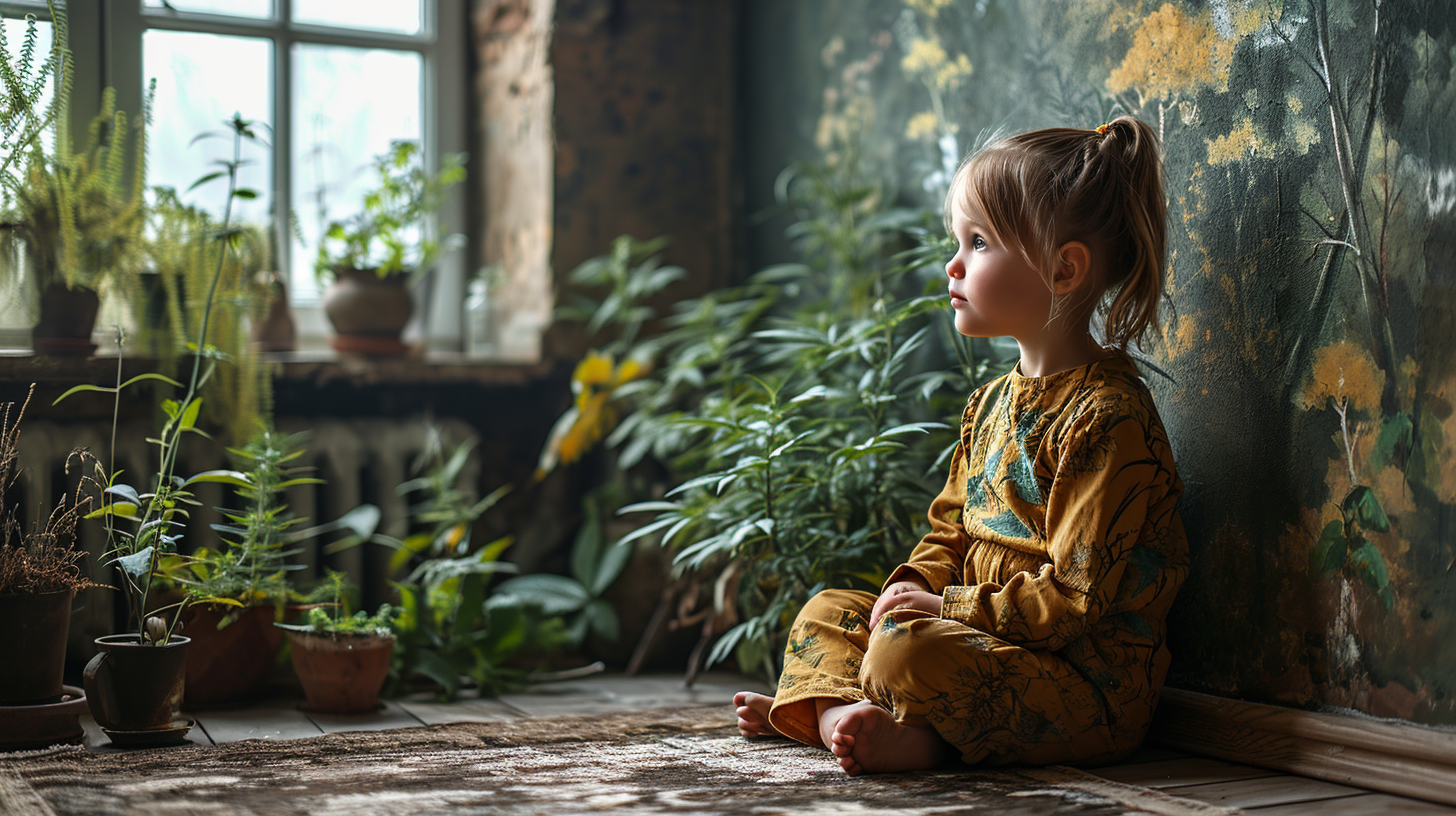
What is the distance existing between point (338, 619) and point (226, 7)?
163 cm

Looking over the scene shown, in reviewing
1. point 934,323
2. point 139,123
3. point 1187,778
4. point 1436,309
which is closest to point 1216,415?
point 1436,309

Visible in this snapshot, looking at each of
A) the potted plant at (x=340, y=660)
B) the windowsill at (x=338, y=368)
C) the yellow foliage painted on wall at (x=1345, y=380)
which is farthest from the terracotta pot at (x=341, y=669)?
the yellow foliage painted on wall at (x=1345, y=380)

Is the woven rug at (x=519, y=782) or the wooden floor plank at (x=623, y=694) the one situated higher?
the woven rug at (x=519, y=782)

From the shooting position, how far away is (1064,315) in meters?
1.65

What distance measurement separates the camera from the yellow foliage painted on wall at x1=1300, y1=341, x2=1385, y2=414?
1469 mm

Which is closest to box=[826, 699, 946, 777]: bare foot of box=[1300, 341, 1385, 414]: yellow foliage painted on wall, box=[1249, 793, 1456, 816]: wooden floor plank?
box=[1249, 793, 1456, 816]: wooden floor plank

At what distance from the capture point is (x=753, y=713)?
70.2 inches

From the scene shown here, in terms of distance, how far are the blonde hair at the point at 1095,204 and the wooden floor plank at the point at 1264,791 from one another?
2.08 feet

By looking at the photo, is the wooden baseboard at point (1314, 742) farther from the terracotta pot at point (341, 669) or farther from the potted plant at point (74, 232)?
the potted plant at point (74, 232)

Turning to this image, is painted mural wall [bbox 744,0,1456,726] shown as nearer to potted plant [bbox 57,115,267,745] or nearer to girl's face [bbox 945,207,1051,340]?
girl's face [bbox 945,207,1051,340]

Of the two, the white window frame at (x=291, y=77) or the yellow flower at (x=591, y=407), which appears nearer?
the white window frame at (x=291, y=77)

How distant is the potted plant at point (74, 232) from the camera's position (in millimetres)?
2029

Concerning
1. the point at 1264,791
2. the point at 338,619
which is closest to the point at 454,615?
the point at 338,619

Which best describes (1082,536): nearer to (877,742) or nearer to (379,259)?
(877,742)
